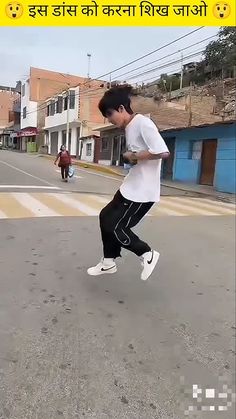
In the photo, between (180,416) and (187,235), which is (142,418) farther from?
(187,235)

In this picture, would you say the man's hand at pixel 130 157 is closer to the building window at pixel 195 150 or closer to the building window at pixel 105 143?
the building window at pixel 195 150

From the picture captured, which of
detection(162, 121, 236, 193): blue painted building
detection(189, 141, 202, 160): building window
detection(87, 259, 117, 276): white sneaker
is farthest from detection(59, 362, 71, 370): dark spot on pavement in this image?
detection(189, 141, 202, 160): building window

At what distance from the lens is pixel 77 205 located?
10.0 metres

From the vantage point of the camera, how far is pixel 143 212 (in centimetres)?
340

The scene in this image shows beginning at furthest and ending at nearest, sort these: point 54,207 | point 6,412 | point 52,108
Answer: point 52,108, point 54,207, point 6,412

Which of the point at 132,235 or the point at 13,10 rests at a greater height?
the point at 13,10

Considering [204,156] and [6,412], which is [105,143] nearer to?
[204,156]

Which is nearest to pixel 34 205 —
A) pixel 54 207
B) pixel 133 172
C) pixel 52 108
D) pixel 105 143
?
pixel 54 207

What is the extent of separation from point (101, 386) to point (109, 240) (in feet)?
4.35

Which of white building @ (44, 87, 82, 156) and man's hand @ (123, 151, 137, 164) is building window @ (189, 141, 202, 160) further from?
man's hand @ (123, 151, 137, 164)

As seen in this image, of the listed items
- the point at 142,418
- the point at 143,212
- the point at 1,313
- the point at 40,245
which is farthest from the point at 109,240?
the point at 40,245

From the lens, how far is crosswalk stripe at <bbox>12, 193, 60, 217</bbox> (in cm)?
841

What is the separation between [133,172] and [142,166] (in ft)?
0.31

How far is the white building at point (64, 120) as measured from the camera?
38.5 m
